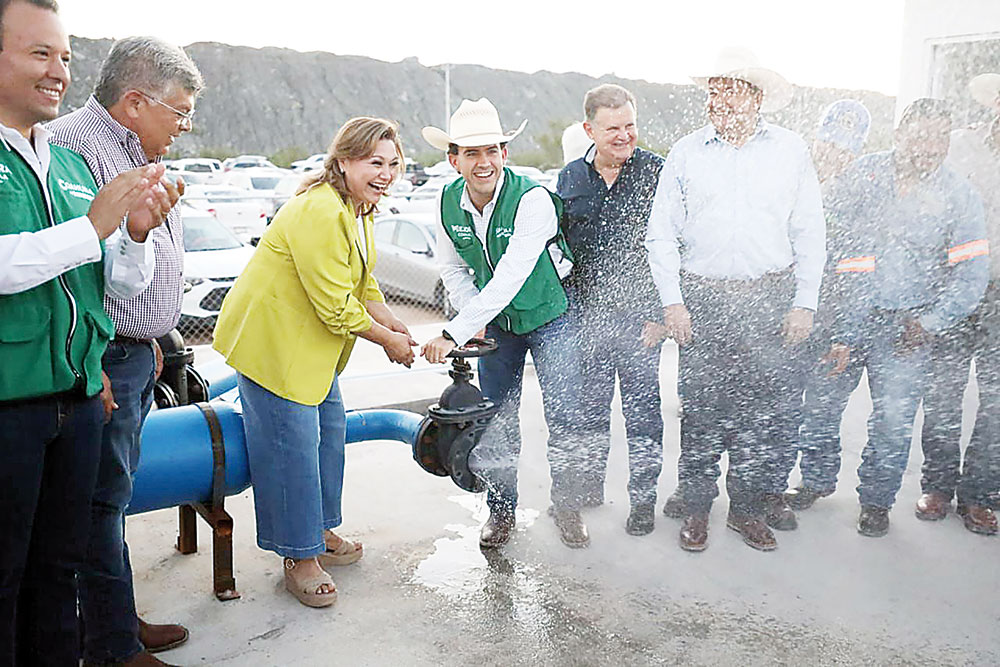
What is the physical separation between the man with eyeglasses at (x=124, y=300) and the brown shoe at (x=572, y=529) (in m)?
1.51

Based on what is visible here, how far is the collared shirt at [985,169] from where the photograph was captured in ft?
10.2

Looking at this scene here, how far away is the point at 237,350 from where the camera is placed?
2.75 meters

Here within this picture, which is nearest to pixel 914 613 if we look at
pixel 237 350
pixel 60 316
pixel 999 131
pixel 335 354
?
pixel 999 131

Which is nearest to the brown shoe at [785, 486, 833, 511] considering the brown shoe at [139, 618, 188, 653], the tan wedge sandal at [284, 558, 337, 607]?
the tan wedge sandal at [284, 558, 337, 607]

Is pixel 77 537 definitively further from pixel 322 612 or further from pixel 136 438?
pixel 322 612

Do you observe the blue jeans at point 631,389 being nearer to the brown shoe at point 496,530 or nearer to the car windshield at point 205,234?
the brown shoe at point 496,530

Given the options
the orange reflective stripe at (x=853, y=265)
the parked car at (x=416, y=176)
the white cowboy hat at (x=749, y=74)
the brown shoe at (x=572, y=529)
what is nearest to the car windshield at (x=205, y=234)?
the brown shoe at (x=572, y=529)

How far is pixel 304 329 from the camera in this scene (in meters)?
2.72

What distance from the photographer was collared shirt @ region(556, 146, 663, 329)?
3.14 metres

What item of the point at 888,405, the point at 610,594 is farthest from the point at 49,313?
the point at 888,405

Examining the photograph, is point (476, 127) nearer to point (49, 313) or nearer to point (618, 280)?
point (618, 280)

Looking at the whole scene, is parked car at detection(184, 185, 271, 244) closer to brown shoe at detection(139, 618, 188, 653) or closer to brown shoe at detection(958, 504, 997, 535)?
brown shoe at detection(139, 618, 188, 653)

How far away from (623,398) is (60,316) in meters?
2.05

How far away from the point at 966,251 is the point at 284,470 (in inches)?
96.9
